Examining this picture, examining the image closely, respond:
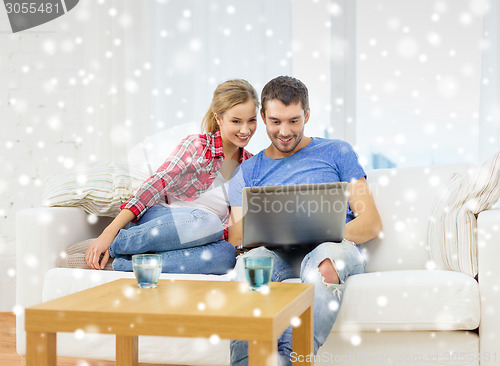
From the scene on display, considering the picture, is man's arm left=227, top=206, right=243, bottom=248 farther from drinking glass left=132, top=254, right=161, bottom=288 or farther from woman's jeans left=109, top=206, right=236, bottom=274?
drinking glass left=132, top=254, right=161, bottom=288

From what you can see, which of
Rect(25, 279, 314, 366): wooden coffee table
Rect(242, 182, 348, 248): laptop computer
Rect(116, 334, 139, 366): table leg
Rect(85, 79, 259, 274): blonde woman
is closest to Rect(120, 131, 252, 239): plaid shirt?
Rect(85, 79, 259, 274): blonde woman

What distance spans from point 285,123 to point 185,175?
0.45m

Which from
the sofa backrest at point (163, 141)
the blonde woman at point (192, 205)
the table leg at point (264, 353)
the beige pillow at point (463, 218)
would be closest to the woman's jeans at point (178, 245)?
the blonde woman at point (192, 205)

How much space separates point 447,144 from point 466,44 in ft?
1.66

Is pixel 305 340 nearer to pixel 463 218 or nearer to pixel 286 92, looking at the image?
pixel 463 218

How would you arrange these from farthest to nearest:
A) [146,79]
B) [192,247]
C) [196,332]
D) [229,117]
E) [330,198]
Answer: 1. [146,79]
2. [229,117]
3. [192,247]
4. [330,198]
5. [196,332]

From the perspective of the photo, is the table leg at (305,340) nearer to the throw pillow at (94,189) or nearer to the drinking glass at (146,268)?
the drinking glass at (146,268)

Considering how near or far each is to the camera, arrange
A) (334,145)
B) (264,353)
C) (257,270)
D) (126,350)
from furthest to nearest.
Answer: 1. (334,145)
2. (126,350)
3. (257,270)
4. (264,353)

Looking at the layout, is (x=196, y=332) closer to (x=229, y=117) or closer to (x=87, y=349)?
(x=87, y=349)

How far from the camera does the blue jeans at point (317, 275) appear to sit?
1384 mm

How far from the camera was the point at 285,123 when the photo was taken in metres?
1.83

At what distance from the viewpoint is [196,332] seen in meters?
0.95

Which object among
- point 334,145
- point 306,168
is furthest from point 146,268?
point 334,145

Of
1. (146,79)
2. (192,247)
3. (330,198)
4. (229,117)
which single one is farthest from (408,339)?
(146,79)
